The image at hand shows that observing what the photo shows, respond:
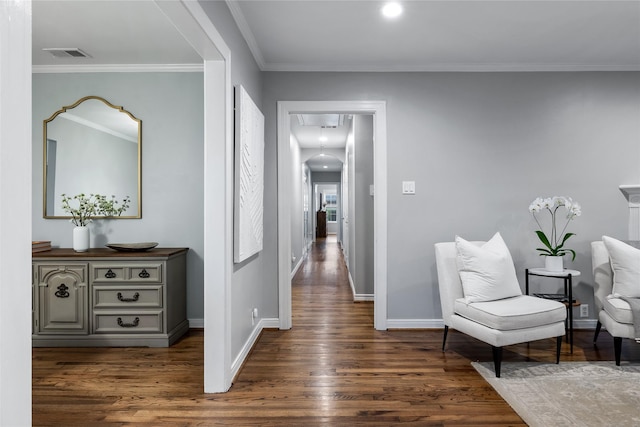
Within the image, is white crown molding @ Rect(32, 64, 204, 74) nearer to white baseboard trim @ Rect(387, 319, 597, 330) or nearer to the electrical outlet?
white baseboard trim @ Rect(387, 319, 597, 330)

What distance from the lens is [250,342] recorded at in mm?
3133

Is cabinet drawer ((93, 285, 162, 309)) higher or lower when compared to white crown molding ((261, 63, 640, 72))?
lower

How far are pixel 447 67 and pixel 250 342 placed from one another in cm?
303

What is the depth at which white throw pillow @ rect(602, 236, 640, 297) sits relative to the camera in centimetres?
285

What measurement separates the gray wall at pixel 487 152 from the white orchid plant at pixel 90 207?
1370 millimetres

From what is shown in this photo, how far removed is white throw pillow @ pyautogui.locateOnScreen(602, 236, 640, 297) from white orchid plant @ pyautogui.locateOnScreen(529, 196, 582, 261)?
0.31m

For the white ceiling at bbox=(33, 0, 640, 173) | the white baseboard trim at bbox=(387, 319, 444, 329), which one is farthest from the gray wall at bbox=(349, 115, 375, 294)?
the white ceiling at bbox=(33, 0, 640, 173)

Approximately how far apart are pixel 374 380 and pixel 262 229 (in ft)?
5.28

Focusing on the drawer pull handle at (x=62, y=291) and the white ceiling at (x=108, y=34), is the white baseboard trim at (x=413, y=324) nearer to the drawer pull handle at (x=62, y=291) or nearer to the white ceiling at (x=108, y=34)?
the drawer pull handle at (x=62, y=291)

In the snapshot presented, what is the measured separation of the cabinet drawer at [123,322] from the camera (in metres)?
3.19

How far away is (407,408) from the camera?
7.20 feet

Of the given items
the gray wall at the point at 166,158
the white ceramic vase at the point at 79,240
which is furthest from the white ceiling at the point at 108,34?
the white ceramic vase at the point at 79,240

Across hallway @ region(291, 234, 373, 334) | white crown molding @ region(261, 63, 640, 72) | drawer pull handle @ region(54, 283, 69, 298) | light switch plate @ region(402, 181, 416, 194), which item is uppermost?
white crown molding @ region(261, 63, 640, 72)

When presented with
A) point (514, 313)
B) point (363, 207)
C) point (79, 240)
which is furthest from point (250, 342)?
point (363, 207)
